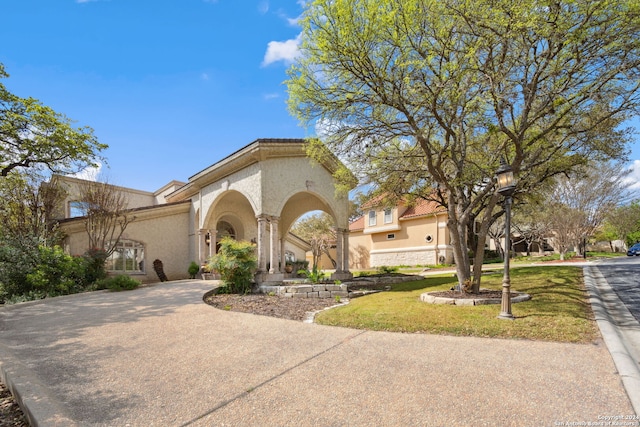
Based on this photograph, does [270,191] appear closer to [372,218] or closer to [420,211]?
[420,211]

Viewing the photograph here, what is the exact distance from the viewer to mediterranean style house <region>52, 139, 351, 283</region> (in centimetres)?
1305

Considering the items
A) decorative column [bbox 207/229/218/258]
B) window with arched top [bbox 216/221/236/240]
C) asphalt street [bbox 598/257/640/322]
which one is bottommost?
asphalt street [bbox 598/257/640/322]

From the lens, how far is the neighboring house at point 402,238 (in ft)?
80.7

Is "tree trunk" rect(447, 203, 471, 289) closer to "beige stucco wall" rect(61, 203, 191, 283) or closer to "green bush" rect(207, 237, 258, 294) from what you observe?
"green bush" rect(207, 237, 258, 294)

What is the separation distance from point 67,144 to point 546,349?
55.1ft

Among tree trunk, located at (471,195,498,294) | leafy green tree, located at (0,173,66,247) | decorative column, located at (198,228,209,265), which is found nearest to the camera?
tree trunk, located at (471,195,498,294)

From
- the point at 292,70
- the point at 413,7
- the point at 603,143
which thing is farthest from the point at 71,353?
the point at 603,143

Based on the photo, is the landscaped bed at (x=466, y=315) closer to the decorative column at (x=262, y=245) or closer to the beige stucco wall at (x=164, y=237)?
the decorative column at (x=262, y=245)

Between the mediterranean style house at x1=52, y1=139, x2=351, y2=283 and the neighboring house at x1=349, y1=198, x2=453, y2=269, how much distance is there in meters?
9.06

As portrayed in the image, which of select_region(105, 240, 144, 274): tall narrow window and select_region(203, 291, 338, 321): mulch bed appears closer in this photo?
select_region(203, 291, 338, 321): mulch bed

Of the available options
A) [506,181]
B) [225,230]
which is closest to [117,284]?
[225,230]

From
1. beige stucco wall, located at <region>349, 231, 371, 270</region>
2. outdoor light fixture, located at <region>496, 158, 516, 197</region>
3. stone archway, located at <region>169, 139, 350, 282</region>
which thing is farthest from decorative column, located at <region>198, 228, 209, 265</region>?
beige stucco wall, located at <region>349, 231, 371, 270</region>

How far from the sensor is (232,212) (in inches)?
717

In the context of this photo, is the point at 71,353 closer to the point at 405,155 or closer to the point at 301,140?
the point at 405,155
